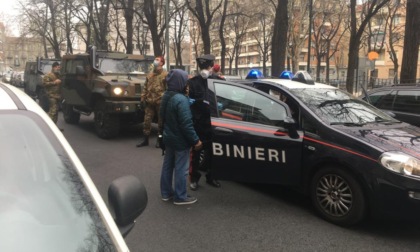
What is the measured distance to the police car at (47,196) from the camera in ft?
5.47

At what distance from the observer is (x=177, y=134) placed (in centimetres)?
508

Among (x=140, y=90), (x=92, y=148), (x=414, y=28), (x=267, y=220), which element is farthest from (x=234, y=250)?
(x=414, y=28)

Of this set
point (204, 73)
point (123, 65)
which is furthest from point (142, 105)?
point (204, 73)

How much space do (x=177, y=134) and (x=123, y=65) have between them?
6.48m

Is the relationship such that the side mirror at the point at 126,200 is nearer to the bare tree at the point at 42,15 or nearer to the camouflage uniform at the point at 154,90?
the camouflage uniform at the point at 154,90

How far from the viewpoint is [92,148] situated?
9.05 metres

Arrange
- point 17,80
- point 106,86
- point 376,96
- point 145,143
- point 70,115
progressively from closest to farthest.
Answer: point 376,96 < point 145,143 < point 106,86 < point 70,115 < point 17,80

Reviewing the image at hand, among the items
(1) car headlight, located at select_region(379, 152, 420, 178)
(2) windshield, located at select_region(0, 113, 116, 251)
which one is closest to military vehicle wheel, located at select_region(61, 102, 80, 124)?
(1) car headlight, located at select_region(379, 152, 420, 178)

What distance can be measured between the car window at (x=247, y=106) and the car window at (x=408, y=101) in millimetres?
3700

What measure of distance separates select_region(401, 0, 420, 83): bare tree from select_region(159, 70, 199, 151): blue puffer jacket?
937 centimetres

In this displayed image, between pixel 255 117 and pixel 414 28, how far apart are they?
28.6 feet

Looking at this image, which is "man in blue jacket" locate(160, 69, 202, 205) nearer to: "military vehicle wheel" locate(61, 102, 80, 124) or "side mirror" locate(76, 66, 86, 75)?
"side mirror" locate(76, 66, 86, 75)

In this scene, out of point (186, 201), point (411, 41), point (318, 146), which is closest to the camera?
point (318, 146)

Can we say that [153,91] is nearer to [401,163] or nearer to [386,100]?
[386,100]
